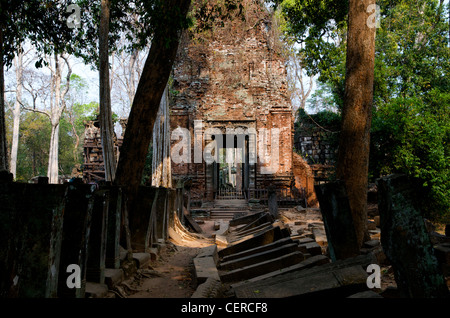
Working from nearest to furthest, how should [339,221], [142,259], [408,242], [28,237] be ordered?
[408,242], [28,237], [339,221], [142,259]

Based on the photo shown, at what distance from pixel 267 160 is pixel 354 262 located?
44.6 feet

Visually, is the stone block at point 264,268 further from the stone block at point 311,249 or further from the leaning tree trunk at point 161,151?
the leaning tree trunk at point 161,151

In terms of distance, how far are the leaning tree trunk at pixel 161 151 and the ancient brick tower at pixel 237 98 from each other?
5.98 meters

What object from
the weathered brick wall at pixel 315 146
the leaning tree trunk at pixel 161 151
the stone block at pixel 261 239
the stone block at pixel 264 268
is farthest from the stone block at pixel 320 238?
the weathered brick wall at pixel 315 146

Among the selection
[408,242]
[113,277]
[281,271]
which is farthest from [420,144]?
[113,277]

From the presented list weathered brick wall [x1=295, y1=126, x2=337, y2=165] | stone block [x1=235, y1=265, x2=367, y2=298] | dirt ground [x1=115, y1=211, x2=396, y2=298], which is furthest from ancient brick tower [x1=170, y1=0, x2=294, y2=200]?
stone block [x1=235, y1=265, x2=367, y2=298]

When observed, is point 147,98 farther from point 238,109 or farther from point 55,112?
point 55,112

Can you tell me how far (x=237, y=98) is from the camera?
17094 mm

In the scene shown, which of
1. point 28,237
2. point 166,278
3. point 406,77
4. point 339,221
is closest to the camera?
point 28,237

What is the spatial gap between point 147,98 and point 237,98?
1239 centimetres

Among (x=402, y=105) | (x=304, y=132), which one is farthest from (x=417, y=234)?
(x=304, y=132)

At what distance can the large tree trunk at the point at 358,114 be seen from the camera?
455 cm

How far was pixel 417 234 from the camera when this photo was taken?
6.61ft
